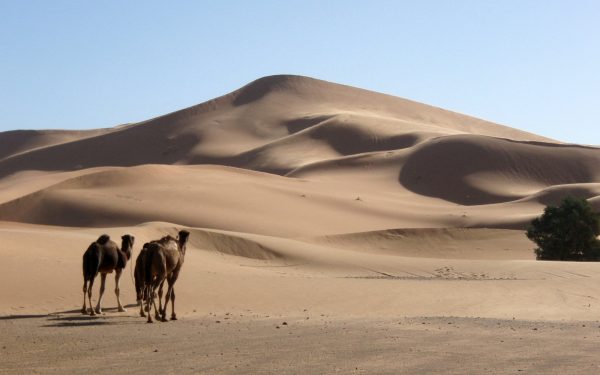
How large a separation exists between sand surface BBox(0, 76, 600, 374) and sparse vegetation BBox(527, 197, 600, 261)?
1.70m

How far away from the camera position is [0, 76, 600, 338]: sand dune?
18.8 meters

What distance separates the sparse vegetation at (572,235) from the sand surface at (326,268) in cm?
170

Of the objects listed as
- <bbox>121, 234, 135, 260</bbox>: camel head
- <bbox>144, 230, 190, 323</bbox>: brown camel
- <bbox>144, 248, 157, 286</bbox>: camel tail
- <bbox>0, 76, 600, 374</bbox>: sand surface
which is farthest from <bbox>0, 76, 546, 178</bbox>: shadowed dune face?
<bbox>144, 248, 157, 286</bbox>: camel tail

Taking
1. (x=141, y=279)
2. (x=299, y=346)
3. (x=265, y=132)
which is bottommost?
(x=299, y=346)

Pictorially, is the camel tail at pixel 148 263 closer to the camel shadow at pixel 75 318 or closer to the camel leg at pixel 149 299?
the camel leg at pixel 149 299

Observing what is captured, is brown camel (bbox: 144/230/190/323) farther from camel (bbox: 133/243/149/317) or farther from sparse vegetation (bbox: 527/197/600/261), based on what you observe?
sparse vegetation (bbox: 527/197/600/261)

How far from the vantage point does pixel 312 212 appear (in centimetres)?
4672

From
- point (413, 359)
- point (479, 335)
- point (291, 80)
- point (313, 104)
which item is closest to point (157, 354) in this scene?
point (413, 359)

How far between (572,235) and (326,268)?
1359 centimetres

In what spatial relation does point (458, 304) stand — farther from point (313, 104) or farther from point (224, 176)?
point (313, 104)

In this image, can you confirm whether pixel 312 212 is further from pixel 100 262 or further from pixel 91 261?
pixel 91 261

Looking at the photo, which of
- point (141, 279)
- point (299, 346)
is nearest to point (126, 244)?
point (141, 279)

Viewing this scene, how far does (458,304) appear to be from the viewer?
60.4ft

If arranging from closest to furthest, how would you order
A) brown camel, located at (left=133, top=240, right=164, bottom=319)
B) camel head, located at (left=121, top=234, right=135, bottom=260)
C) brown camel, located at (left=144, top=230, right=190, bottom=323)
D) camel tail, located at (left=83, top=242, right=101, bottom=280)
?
brown camel, located at (left=144, top=230, right=190, bottom=323)
brown camel, located at (left=133, top=240, right=164, bottom=319)
camel tail, located at (left=83, top=242, right=101, bottom=280)
camel head, located at (left=121, top=234, right=135, bottom=260)
